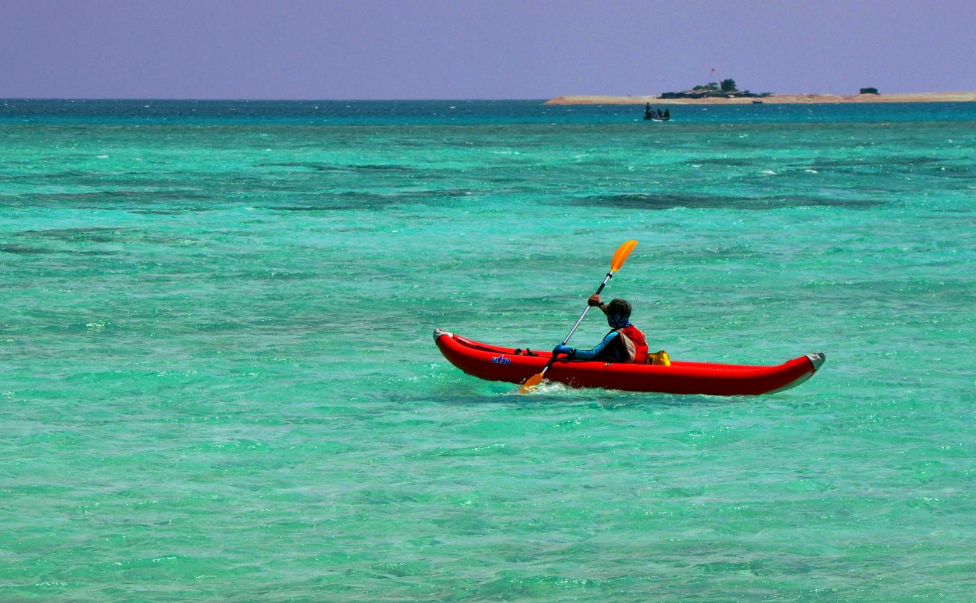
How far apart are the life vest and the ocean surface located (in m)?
0.38

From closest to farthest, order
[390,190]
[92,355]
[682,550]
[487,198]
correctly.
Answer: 1. [682,550]
2. [92,355]
3. [487,198]
4. [390,190]

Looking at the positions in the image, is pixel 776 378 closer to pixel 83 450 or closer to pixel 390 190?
pixel 83 450

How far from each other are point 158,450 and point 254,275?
10.4m

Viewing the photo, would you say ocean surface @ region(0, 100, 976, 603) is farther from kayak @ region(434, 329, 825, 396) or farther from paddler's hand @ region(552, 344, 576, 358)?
paddler's hand @ region(552, 344, 576, 358)

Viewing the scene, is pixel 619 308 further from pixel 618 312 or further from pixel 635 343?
pixel 635 343

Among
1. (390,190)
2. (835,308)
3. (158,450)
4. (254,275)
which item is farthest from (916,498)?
(390,190)

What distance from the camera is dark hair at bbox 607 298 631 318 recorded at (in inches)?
483

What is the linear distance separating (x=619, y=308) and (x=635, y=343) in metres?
0.48

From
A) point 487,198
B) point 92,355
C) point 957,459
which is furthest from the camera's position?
point 487,198

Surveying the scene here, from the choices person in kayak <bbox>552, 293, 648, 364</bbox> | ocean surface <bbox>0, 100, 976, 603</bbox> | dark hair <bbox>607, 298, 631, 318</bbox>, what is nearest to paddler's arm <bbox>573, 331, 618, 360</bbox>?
person in kayak <bbox>552, 293, 648, 364</bbox>

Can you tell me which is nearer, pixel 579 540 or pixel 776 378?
pixel 579 540

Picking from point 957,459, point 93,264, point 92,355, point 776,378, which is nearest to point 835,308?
point 776,378

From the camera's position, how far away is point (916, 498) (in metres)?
9.42

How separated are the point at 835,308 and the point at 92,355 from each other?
390 inches
